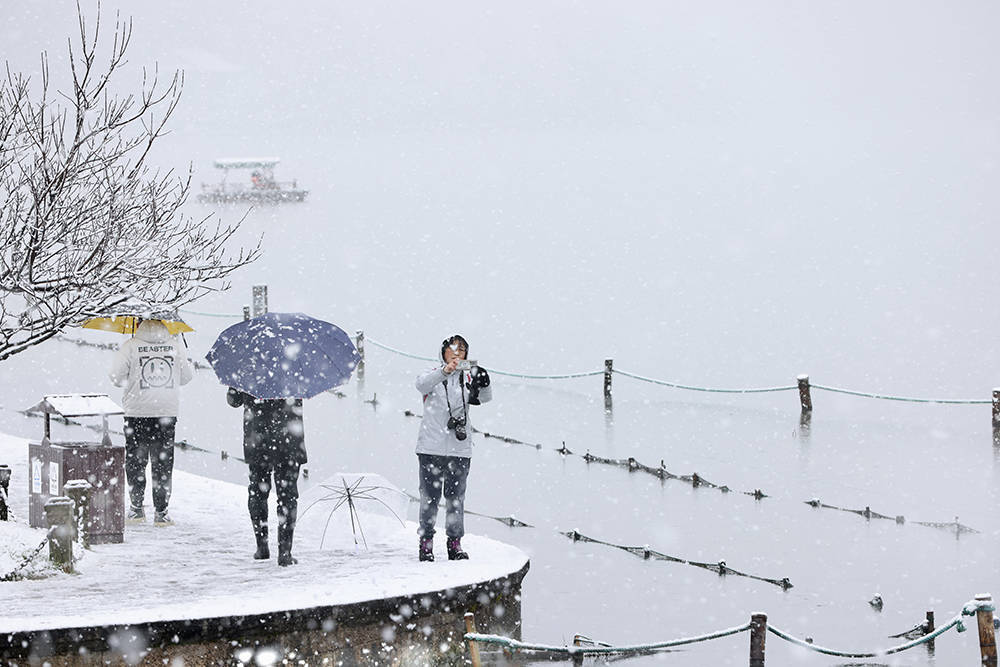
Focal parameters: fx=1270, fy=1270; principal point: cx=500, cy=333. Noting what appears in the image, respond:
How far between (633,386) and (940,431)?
12526mm

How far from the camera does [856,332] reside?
57844mm

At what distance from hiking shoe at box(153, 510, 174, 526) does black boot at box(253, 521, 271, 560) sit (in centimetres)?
153

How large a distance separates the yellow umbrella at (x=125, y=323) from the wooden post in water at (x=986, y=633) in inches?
246

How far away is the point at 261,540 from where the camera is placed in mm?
9227

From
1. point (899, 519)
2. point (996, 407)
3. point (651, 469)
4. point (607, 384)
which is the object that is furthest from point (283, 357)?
point (607, 384)

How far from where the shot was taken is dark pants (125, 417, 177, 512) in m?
10.4

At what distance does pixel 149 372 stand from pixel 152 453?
68cm

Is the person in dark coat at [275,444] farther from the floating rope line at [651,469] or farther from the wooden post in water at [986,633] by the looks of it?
the floating rope line at [651,469]

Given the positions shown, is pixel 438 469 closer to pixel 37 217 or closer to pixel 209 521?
pixel 209 521

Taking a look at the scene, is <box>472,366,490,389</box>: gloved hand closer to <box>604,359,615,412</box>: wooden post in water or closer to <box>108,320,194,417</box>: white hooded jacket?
<box>108,320,194,417</box>: white hooded jacket

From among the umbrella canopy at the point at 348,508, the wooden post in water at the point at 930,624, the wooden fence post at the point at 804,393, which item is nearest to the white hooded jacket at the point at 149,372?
the umbrella canopy at the point at 348,508

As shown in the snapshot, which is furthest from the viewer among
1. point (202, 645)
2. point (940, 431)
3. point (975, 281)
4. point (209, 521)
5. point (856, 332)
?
point (975, 281)

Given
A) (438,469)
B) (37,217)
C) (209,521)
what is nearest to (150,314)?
Answer: (37,217)

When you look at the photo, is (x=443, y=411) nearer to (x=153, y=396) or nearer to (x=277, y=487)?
(x=277, y=487)
